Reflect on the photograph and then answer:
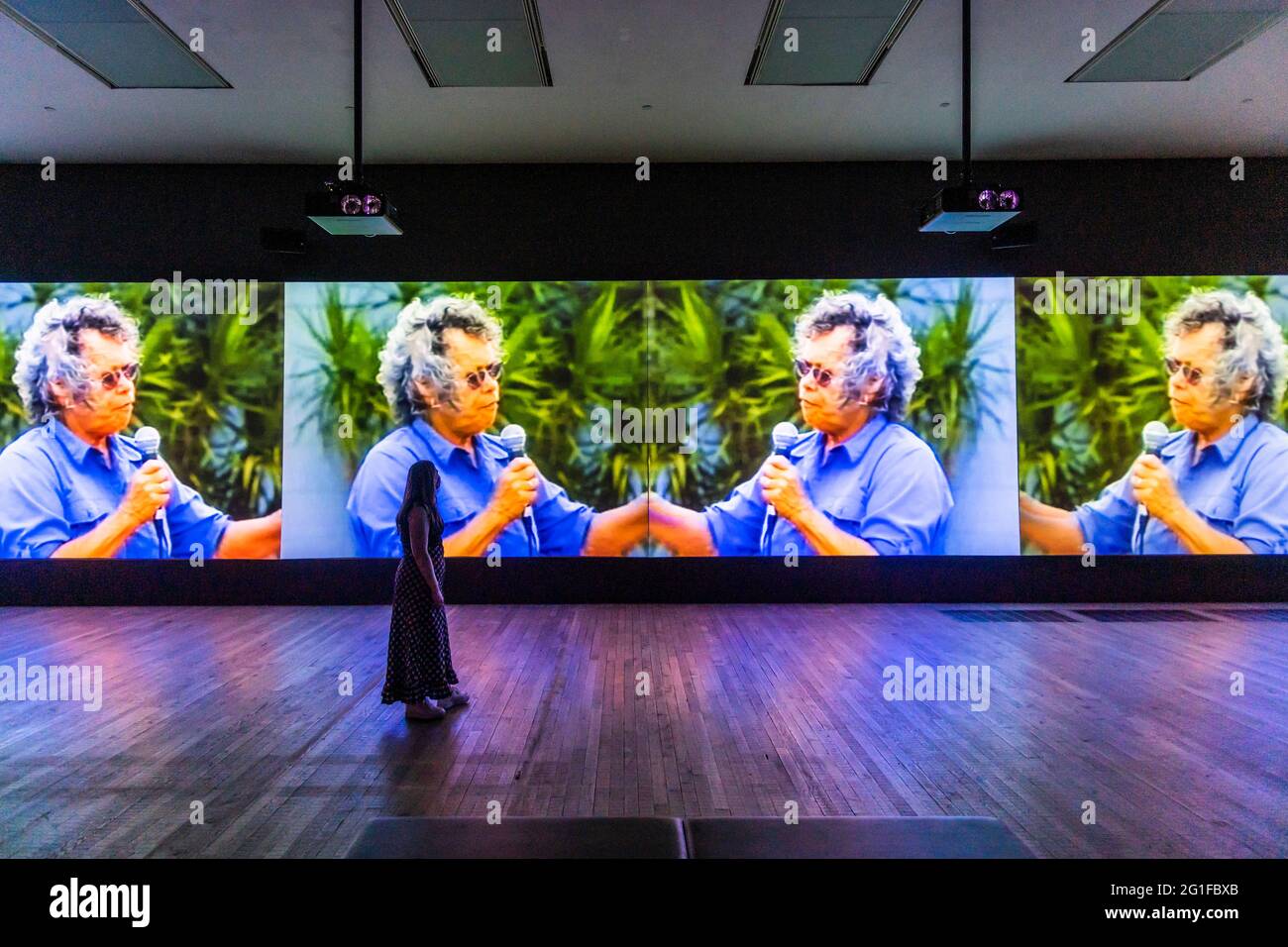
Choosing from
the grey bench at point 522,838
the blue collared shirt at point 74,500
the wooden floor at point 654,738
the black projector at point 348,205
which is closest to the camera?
the grey bench at point 522,838

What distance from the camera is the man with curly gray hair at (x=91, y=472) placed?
7953 millimetres

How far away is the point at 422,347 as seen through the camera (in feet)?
26.8

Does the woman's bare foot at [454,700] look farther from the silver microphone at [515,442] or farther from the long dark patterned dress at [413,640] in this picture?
the silver microphone at [515,442]

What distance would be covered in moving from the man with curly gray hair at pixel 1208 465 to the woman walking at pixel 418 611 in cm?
609

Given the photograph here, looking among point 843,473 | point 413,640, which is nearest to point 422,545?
point 413,640

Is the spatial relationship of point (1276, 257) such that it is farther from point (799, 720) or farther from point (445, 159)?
point (445, 159)

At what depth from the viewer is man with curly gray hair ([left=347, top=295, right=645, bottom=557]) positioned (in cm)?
809

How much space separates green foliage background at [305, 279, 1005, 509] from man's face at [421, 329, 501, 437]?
0.15 meters

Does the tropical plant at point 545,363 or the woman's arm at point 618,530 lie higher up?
the tropical plant at point 545,363

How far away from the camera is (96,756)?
12.5 feet

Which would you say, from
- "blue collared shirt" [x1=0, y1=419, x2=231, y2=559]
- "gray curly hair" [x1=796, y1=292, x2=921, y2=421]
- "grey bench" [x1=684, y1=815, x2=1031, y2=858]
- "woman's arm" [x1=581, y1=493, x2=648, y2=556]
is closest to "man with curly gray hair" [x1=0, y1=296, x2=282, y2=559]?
"blue collared shirt" [x1=0, y1=419, x2=231, y2=559]

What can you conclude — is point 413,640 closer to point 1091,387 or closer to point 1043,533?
point 1043,533

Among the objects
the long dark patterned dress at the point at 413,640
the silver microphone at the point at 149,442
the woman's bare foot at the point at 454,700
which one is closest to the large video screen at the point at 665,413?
the silver microphone at the point at 149,442

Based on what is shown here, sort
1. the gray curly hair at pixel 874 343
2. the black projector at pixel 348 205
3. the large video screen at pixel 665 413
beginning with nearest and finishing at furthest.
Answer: the black projector at pixel 348 205
the large video screen at pixel 665 413
the gray curly hair at pixel 874 343
